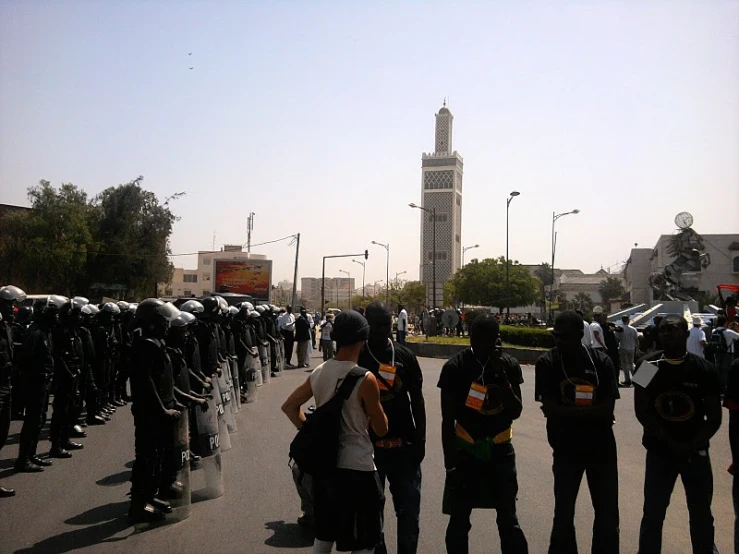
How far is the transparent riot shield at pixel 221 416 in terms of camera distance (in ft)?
24.8

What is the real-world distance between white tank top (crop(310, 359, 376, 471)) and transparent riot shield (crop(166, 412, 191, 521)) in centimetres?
251

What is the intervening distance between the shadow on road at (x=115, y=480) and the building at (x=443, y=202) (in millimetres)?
133363

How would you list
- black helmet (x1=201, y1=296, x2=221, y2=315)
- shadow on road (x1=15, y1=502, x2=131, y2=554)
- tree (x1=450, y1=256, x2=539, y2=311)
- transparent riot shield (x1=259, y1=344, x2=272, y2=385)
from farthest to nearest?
tree (x1=450, y1=256, x2=539, y2=311) < transparent riot shield (x1=259, y1=344, x2=272, y2=385) < black helmet (x1=201, y1=296, x2=221, y2=315) < shadow on road (x1=15, y1=502, x2=131, y2=554)

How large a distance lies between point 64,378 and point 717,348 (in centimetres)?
1357

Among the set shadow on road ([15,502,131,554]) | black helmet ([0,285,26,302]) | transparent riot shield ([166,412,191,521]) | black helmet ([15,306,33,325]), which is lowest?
shadow on road ([15,502,131,554])

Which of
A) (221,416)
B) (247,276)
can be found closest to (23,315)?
(221,416)

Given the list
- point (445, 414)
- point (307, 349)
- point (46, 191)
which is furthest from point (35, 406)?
point (46, 191)

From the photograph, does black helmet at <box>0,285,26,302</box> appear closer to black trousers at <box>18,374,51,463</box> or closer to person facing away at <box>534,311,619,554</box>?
black trousers at <box>18,374,51,463</box>

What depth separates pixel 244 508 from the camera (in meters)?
6.33

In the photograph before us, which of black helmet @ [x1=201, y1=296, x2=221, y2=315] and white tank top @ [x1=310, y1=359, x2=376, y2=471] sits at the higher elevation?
black helmet @ [x1=201, y1=296, x2=221, y2=315]

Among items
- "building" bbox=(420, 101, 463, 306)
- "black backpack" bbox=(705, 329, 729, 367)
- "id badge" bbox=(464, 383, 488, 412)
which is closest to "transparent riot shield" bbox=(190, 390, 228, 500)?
"id badge" bbox=(464, 383, 488, 412)

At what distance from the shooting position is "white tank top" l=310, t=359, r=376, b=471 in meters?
3.86

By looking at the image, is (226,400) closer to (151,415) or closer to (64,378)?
(64,378)

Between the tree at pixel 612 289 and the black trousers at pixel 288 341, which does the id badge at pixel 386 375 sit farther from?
the tree at pixel 612 289
